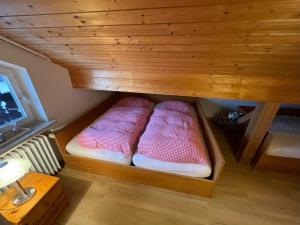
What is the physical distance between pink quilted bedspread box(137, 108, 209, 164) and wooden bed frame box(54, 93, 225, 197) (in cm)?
14

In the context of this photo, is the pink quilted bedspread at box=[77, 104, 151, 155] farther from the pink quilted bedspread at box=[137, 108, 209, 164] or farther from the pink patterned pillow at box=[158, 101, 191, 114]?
the pink patterned pillow at box=[158, 101, 191, 114]

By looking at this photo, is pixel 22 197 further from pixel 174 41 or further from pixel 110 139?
pixel 174 41

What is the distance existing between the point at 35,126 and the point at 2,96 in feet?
1.37

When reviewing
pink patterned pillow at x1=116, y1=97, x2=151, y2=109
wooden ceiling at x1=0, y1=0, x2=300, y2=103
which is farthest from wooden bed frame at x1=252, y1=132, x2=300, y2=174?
pink patterned pillow at x1=116, y1=97, x2=151, y2=109

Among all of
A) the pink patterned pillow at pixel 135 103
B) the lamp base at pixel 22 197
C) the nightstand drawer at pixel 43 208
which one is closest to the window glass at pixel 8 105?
the lamp base at pixel 22 197

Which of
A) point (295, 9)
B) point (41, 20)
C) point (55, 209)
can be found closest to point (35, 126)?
point (55, 209)

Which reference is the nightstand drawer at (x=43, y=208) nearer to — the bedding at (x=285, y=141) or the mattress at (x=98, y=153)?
the mattress at (x=98, y=153)

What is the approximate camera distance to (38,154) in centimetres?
160

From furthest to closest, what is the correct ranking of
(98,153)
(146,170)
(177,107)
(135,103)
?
1. (135,103)
2. (177,107)
3. (98,153)
4. (146,170)

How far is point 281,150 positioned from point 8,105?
301cm

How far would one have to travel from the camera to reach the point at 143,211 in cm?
151

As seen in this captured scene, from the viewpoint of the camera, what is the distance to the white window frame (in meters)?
1.51

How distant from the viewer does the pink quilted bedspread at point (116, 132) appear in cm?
168

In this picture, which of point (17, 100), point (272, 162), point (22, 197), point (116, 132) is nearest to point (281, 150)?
point (272, 162)
